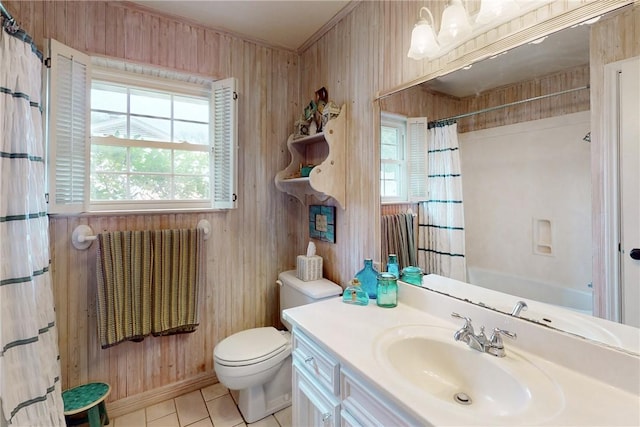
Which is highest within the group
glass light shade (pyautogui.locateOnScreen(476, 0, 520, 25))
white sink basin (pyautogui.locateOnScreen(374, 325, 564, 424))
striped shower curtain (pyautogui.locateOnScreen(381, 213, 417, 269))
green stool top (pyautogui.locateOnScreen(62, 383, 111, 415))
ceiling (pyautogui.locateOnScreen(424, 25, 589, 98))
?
glass light shade (pyautogui.locateOnScreen(476, 0, 520, 25))

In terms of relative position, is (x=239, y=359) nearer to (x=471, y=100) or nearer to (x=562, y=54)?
(x=471, y=100)

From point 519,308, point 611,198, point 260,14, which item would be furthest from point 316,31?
point 519,308

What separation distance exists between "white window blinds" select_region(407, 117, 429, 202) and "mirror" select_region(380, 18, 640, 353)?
0.41 ft

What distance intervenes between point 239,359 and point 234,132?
143 centimetres

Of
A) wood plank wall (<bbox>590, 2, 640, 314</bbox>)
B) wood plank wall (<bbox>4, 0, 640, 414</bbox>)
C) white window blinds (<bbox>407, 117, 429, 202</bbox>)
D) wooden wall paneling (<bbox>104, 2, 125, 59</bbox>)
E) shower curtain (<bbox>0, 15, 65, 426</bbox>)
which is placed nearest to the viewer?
wood plank wall (<bbox>590, 2, 640, 314</bbox>)

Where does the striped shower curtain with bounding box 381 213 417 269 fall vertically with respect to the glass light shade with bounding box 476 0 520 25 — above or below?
below

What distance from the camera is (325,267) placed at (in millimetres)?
2029

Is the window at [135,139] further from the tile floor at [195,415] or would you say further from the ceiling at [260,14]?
the tile floor at [195,415]

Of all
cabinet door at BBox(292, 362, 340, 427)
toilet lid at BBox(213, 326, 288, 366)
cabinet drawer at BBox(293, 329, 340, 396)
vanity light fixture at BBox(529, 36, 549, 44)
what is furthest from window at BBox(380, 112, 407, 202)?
toilet lid at BBox(213, 326, 288, 366)

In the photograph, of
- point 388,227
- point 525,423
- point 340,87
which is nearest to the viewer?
point 525,423

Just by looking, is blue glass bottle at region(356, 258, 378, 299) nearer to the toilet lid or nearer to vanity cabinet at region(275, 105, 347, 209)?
vanity cabinet at region(275, 105, 347, 209)

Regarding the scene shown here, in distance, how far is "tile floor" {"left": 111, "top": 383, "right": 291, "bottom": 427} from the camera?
5.62 ft

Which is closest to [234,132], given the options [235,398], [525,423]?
[235,398]

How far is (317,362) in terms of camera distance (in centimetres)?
112
